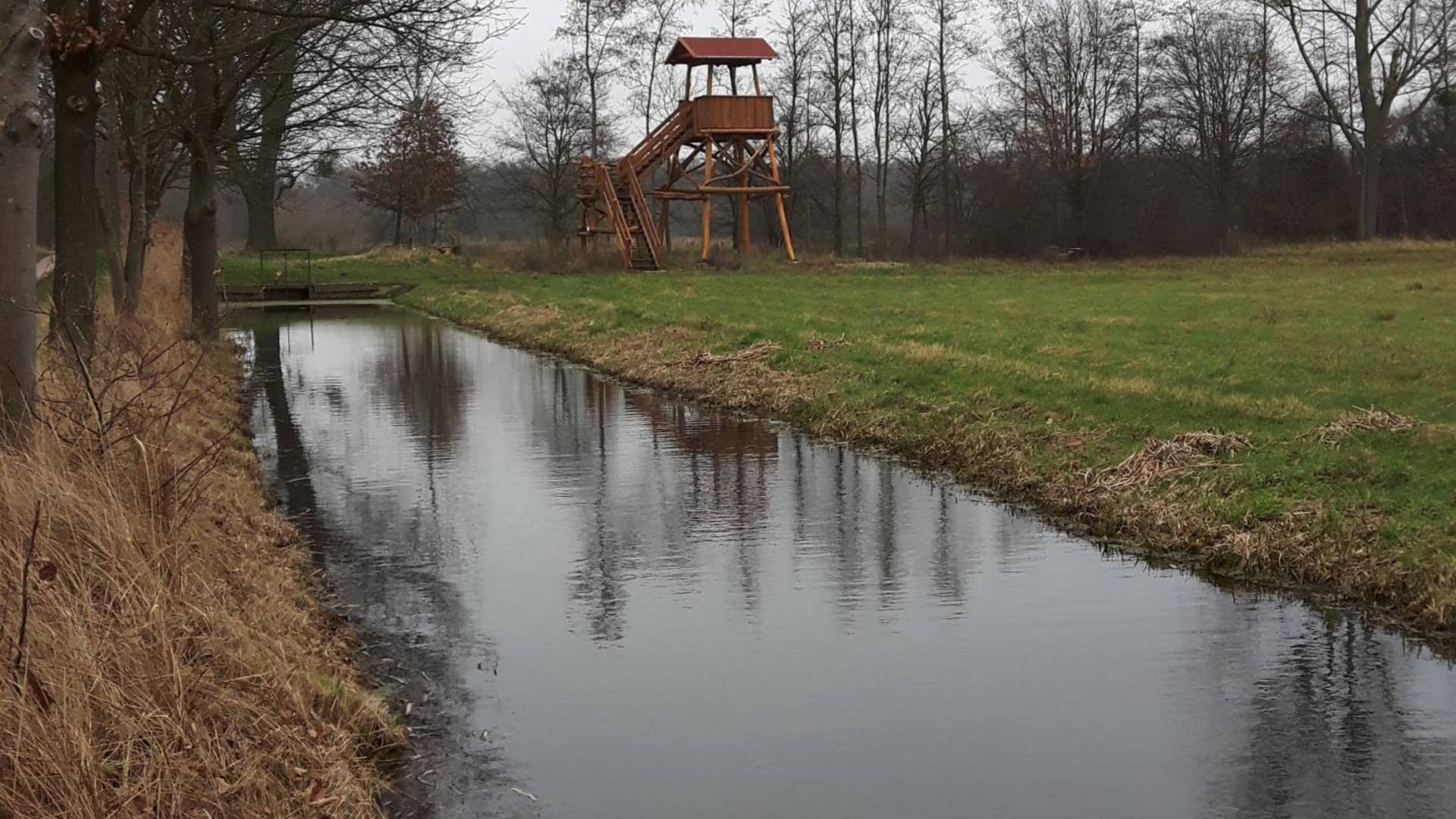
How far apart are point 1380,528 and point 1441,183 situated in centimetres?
5467

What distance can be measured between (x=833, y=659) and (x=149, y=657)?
142 inches

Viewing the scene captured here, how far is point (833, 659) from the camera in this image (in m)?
7.84

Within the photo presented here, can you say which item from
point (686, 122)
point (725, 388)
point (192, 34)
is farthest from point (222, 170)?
point (686, 122)

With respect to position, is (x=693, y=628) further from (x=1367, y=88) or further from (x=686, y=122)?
(x=1367, y=88)

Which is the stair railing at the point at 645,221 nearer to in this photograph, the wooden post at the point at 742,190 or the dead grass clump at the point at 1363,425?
the wooden post at the point at 742,190

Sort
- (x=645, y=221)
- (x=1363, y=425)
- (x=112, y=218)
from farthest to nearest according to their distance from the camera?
(x=645, y=221), (x=112, y=218), (x=1363, y=425)

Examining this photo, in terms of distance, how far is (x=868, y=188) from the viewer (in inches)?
3292

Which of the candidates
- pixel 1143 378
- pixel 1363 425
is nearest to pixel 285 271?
pixel 1143 378

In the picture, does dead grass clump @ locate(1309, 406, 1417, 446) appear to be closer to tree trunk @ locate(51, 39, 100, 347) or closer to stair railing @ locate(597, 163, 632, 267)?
tree trunk @ locate(51, 39, 100, 347)

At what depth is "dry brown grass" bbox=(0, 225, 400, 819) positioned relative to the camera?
15.8 feet

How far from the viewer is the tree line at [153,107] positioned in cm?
775

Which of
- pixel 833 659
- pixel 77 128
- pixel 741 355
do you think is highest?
pixel 77 128

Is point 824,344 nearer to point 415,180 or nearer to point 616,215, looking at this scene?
point 616,215

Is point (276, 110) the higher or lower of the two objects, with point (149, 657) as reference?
higher
